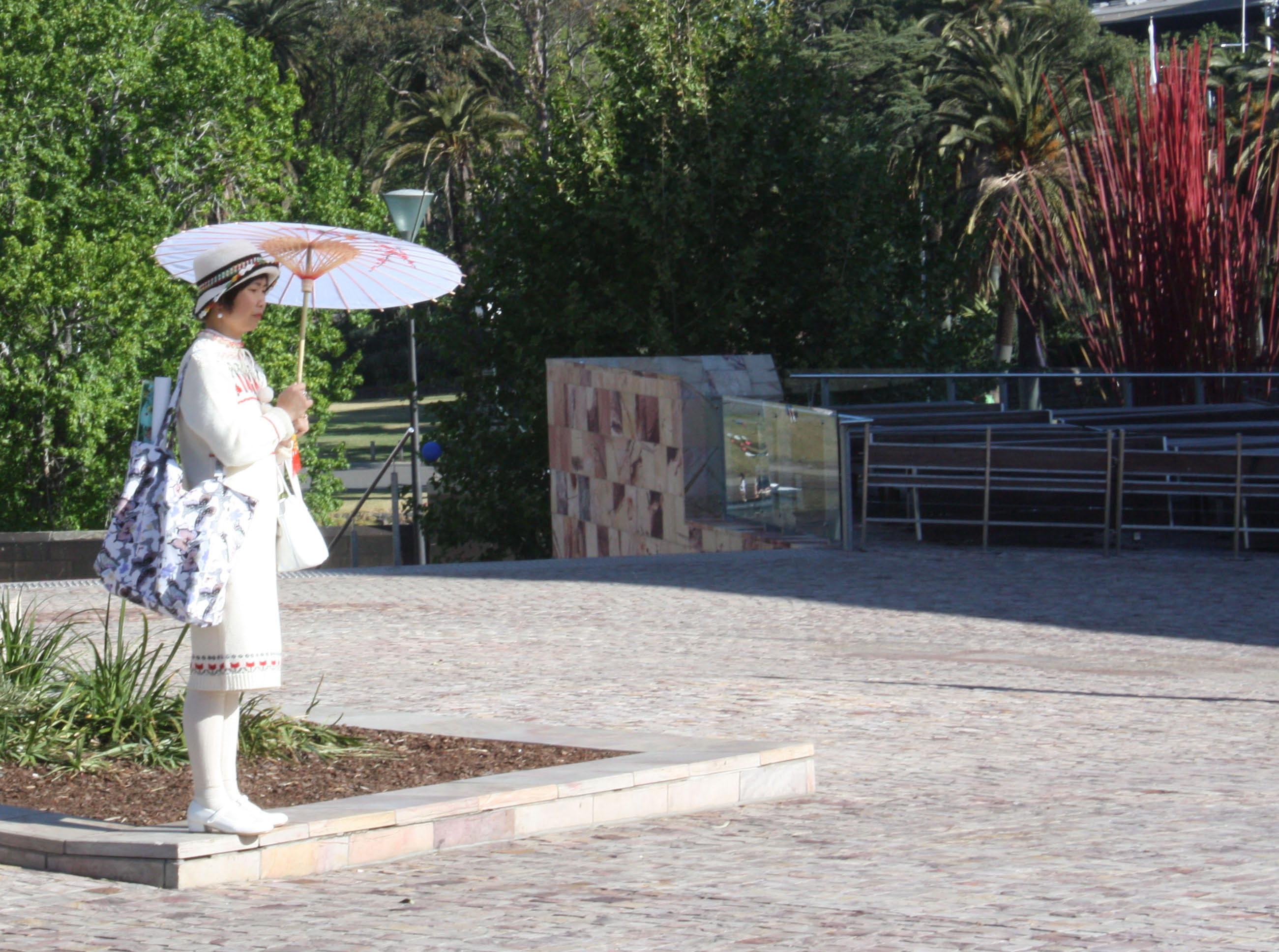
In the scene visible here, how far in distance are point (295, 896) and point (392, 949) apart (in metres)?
0.67

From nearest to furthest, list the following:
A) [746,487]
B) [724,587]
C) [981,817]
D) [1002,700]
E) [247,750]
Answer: [981,817] → [247,750] → [1002,700] → [724,587] → [746,487]

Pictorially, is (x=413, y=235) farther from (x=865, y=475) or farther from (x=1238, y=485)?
(x=1238, y=485)

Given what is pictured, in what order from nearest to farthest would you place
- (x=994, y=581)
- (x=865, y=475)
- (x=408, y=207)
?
(x=994, y=581), (x=865, y=475), (x=408, y=207)

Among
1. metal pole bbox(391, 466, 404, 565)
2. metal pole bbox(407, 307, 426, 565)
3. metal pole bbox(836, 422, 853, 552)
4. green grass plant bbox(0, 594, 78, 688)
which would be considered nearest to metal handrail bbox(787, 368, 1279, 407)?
metal pole bbox(836, 422, 853, 552)

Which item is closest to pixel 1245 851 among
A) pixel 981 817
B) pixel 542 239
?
pixel 981 817

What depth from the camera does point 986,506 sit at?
559 inches

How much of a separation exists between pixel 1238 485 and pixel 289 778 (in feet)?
32.4

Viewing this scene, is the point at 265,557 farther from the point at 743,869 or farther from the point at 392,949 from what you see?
the point at 743,869

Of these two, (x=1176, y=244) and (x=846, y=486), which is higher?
(x=1176, y=244)

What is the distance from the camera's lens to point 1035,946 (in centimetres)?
401

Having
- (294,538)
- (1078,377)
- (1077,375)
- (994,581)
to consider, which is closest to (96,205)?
(1078,377)

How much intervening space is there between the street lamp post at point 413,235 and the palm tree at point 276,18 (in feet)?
93.1

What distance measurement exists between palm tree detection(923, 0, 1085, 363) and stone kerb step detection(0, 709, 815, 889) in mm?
31300

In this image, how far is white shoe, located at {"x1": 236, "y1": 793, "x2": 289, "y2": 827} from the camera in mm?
4785
